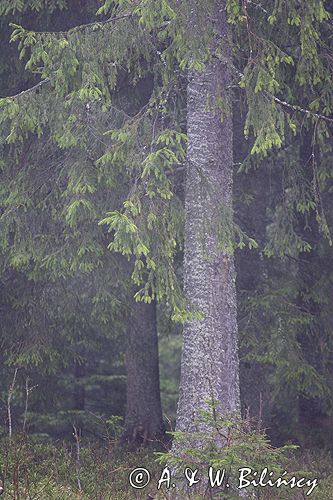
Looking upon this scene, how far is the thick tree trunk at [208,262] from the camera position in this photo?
9.62 meters

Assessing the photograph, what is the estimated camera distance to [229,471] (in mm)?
7012

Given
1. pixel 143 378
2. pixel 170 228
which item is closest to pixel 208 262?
pixel 170 228

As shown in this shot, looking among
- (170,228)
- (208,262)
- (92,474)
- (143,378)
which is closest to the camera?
(170,228)

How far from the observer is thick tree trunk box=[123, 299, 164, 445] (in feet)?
46.1

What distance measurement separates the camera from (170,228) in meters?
9.51

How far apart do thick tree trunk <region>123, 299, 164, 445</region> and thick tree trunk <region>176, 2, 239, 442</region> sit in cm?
429

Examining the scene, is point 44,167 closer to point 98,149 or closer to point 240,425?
point 98,149

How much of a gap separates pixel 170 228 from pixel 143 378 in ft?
18.1

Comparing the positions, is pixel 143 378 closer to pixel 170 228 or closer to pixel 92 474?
pixel 92 474

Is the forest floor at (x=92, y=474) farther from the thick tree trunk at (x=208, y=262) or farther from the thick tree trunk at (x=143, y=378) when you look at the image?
the thick tree trunk at (x=208, y=262)

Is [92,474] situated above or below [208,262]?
below

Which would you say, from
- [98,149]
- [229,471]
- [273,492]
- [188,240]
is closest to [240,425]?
[229,471]

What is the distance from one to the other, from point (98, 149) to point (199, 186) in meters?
1.50

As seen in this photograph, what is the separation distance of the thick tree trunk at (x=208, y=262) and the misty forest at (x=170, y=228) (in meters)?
0.03
